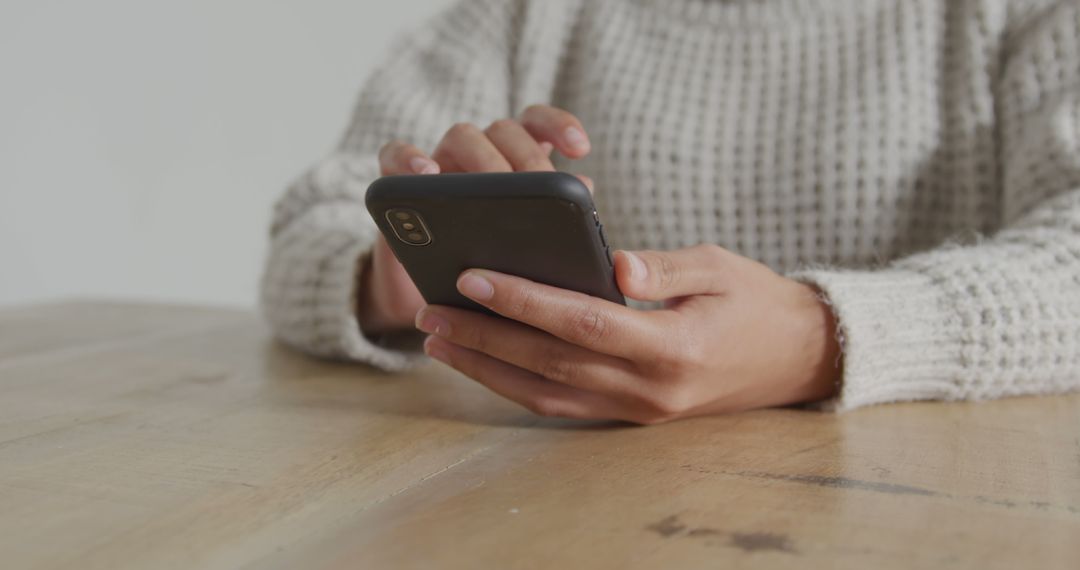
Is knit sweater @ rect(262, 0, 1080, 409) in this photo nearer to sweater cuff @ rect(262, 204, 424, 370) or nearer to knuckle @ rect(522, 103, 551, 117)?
sweater cuff @ rect(262, 204, 424, 370)

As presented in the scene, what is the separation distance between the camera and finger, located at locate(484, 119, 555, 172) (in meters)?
0.61

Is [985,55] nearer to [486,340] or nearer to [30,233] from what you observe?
[486,340]

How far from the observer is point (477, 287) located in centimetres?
50

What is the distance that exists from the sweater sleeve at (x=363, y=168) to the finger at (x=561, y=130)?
0.70 feet

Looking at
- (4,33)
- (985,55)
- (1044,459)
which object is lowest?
(1044,459)

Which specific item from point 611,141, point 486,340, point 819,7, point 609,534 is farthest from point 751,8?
point 609,534

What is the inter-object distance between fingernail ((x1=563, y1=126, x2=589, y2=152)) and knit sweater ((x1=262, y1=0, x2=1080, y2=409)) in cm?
24

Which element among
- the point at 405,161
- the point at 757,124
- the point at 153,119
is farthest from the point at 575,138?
the point at 153,119

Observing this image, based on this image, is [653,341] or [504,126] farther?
[504,126]

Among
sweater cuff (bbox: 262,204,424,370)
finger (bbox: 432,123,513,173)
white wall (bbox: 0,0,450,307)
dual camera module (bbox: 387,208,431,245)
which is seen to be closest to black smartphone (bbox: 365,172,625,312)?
dual camera module (bbox: 387,208,431,245)

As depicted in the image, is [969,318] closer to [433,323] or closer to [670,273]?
[670,273]

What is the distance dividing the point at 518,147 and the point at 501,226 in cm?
15

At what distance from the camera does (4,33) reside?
6.37 ft

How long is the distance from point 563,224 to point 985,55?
58 cm
